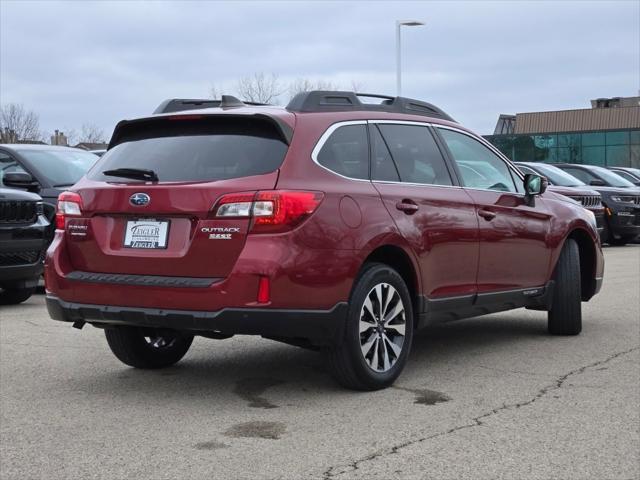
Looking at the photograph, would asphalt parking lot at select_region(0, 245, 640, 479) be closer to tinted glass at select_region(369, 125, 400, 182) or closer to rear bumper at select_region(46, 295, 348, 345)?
rear bumper at select_region(46, 295, 348, 345)

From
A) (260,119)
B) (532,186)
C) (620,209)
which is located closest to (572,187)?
(620,209)

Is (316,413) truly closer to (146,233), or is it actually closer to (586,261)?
(146,233)

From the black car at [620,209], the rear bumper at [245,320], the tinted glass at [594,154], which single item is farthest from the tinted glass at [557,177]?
the tinted glass at [594,154]

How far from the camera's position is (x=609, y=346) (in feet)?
25.1

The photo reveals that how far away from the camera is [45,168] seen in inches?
497

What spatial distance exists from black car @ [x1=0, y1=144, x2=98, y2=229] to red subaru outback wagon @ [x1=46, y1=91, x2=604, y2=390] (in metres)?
5.72

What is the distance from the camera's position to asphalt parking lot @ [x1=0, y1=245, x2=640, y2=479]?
4.51 m

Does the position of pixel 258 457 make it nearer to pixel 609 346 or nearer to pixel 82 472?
pixel 82 472

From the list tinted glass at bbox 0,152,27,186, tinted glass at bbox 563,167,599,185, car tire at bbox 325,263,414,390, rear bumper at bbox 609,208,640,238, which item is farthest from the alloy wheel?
tinted glass at bbox 563,167,599,185

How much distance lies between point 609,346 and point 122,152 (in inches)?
157

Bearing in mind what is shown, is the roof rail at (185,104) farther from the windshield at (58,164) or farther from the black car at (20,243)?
the windshield at (58,164)

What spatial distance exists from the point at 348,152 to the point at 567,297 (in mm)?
2869

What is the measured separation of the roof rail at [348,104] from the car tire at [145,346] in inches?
67.6

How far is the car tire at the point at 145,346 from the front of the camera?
6.68 meters
